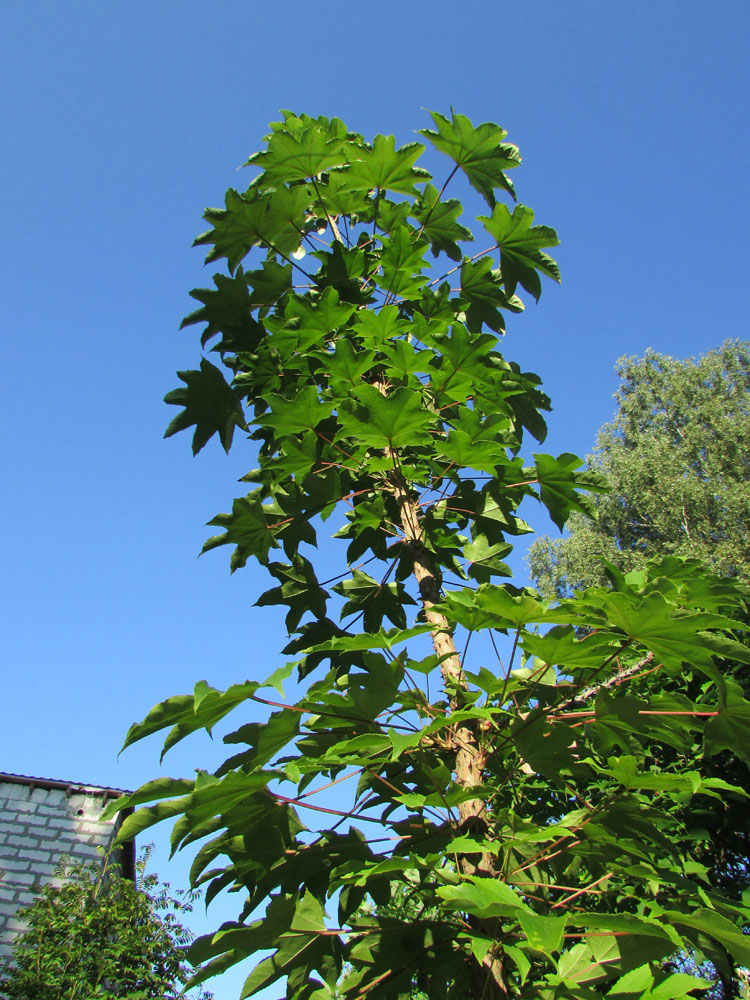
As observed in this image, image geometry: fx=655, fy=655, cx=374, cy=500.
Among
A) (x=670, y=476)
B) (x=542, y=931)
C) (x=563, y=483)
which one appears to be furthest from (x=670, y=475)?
(x=542, y=931)

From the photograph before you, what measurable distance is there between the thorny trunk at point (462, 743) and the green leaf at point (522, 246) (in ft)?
3.66

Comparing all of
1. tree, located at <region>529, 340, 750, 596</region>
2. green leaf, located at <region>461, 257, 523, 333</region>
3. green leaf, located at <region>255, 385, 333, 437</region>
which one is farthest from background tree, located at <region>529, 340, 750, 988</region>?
green leaf, located at <region>255, 385, 333, 437</region>

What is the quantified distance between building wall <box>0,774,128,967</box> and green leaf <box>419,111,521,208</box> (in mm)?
7429

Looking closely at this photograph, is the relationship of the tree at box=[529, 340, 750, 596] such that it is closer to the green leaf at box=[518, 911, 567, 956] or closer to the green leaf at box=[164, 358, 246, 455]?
the green leaf at box=[164, 358, 246, 455]

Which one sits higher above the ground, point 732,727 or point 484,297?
point 484,297

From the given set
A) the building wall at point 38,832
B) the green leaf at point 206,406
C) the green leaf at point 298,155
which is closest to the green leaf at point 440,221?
the green leaf at point 298,155

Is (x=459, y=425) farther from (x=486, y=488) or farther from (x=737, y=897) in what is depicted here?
(x=737, y=897)

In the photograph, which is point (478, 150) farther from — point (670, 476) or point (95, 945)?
point (670, 476)

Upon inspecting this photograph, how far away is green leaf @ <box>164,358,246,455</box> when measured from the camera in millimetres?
2592

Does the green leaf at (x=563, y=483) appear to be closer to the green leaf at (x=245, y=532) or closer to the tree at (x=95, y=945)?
the green leaf at (x=245, y=532)

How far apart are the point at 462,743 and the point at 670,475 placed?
18.4 metres

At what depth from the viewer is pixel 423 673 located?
4.62ft

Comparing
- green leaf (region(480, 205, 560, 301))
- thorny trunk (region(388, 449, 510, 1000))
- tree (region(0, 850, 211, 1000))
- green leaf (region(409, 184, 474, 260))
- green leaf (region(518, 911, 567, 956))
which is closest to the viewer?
green leaf (region(518, 911, 567, 956))

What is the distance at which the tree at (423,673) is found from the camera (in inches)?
52.9
